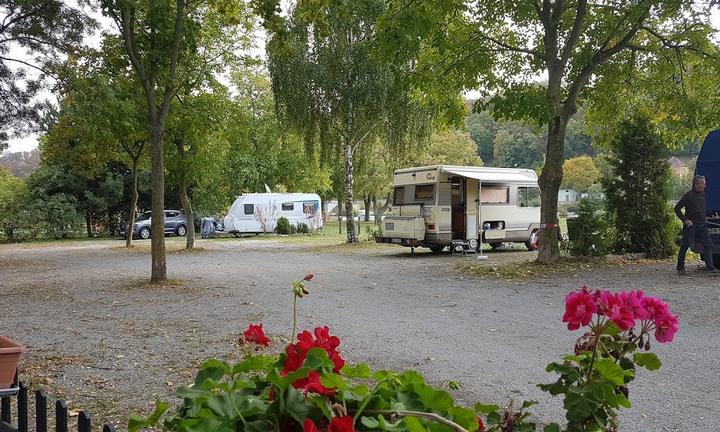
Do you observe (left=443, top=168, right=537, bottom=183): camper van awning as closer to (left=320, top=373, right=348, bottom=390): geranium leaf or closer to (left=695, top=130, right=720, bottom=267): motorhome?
(left=695, top=130, right=720, bottom=267): motorhome

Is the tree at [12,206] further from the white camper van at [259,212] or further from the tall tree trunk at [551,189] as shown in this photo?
the tall tree trunk at [551,189]

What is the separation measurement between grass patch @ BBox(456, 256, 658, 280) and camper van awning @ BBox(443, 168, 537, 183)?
11.3ft

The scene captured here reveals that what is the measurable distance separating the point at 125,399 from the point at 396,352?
2.53 meters

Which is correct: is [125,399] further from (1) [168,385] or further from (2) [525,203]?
(2) [525,203]

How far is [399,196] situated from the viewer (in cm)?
A: 1898

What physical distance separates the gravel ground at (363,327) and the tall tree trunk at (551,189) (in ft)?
4.80

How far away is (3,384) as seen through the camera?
2.54m

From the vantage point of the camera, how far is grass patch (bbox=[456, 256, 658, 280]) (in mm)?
12211

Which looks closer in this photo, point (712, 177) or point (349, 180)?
point (712, 177)

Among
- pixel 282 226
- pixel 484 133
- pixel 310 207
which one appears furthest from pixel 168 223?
pixel 484 133

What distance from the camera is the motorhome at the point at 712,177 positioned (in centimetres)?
1130

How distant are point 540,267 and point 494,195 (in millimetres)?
5681

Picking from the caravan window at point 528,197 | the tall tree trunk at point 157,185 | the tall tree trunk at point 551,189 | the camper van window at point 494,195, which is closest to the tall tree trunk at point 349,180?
the camper van window at point 494,195

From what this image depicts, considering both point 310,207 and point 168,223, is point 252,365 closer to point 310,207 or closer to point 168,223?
point 310,207
